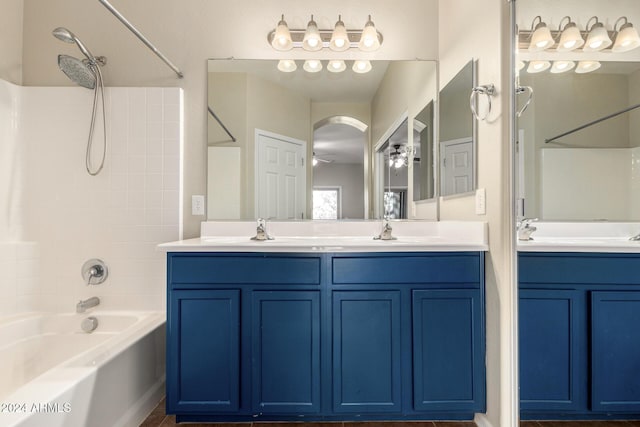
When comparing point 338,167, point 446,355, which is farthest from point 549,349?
point 338,167

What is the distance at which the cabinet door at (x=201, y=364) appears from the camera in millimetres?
1597

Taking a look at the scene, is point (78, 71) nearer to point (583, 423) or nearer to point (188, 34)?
point (188, 34)

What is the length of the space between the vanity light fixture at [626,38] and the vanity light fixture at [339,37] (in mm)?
1399

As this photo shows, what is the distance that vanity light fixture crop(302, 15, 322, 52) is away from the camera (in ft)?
6.98

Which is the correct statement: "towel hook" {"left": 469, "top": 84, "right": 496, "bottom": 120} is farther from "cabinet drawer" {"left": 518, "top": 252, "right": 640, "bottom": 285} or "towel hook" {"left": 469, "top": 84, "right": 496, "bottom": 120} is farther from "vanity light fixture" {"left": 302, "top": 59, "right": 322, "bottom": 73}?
"vanity light fixture" {"left": 302, "top": 59, "right": 322, "bottom": 73}

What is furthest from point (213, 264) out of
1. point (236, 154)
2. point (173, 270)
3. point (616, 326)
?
point (616, 326)

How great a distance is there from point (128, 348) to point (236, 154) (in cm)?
121

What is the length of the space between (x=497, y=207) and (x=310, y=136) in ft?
3.85

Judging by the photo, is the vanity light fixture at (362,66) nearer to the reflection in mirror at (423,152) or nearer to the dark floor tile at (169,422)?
the reflection in mirror at (423,152)

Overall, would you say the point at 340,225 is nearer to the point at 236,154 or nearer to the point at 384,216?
the point at 384,216

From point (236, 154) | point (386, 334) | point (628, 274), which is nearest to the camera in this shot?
point (628, 274)

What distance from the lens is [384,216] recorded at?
223 centimetres

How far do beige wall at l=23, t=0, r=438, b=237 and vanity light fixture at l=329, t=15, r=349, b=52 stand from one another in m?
0.06

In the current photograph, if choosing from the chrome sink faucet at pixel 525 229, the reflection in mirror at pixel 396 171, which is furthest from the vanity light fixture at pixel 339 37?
the chrome sink faucet at pixel 525 229
